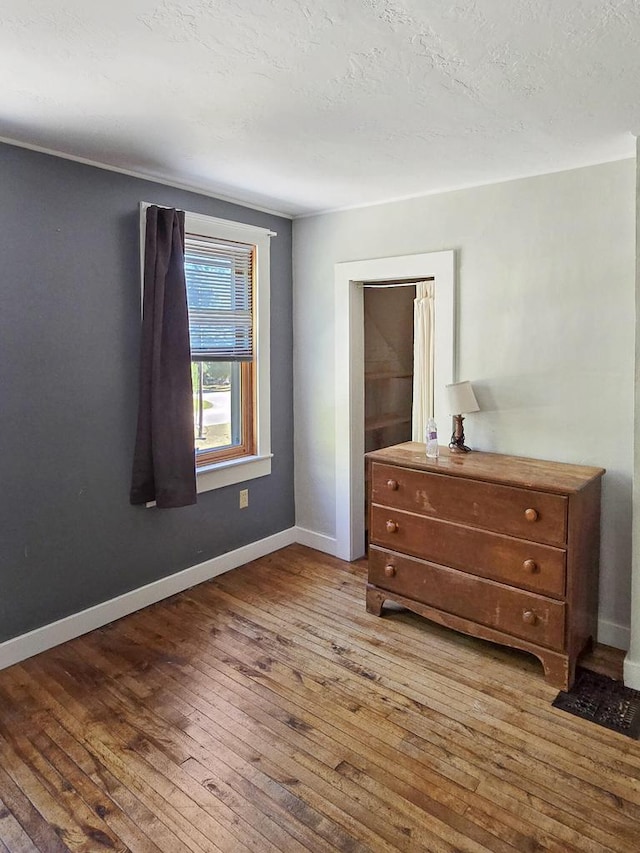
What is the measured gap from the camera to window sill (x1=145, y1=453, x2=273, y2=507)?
3.41m

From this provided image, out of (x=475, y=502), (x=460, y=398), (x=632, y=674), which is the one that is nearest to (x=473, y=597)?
(x=475, y=502)

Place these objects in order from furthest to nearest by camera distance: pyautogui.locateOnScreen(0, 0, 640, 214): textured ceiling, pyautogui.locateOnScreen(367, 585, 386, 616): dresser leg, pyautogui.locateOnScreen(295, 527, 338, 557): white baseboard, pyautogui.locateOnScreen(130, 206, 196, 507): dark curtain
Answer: pyautogui.locateOnScreen(295, 527, 338, 557): white baseboard < pyautogui.locateOnScreen(367, 585, 386, 616): dresser leg < pyautogui.locateOnScreen(130, 206, 196, 507): dark curtain < pyautogui.locateOnScreen(0, 0, 640, 214): textured ceiling

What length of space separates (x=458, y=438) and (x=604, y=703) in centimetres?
139

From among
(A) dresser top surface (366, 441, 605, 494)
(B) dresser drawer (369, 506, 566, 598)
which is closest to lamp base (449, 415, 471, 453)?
(A) dresser top surface (366, 441, 605, 494)

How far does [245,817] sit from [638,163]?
2830 millimetres

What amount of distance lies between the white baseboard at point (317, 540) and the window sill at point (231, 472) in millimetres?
563

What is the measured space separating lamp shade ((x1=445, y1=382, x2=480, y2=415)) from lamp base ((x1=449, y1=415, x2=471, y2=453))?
95 mm

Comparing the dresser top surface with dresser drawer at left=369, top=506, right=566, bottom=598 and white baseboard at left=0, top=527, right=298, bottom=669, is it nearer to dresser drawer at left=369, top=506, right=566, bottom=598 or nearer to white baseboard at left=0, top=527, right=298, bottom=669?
dresser drawer at left=369, top=506, right=566, bottom=598

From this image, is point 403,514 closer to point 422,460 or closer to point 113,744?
point 422,460

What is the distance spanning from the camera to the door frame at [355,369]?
10.6 feet

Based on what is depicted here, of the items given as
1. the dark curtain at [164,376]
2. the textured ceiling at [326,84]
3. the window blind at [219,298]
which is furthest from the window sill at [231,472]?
the textured ceiling at [326,84]

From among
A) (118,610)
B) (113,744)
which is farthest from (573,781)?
(118,610)

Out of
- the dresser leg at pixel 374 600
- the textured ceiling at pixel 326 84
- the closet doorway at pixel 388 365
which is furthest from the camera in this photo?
the closet doorway at pixel 388 365

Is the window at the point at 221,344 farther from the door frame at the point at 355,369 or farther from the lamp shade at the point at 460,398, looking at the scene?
the lamp shade at the point at 460,398
